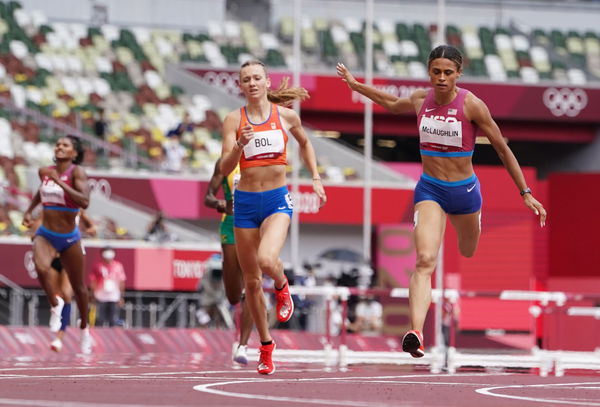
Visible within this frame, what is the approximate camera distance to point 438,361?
18.4 meters

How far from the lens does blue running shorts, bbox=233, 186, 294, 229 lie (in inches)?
454

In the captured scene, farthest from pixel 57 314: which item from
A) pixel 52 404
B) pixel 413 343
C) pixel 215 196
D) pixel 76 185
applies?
pixel 52 404

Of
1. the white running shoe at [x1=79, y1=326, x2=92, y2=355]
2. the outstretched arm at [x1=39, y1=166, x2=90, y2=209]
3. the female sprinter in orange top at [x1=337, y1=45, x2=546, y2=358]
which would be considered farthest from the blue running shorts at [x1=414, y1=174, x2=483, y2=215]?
the white running shoe at [x1=79, y1=326, x2=92, y2=355]

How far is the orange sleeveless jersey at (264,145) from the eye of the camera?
37.9 ft

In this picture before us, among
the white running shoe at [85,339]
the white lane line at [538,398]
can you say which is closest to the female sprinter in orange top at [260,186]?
the white lane line at [538,398]

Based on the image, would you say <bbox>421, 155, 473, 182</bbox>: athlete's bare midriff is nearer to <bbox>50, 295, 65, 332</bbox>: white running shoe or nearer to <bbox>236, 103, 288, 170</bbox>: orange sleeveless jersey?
<bbox>236, 103, 288, 170</bbox>: orange sleeveless jersey

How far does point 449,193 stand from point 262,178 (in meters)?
1.47

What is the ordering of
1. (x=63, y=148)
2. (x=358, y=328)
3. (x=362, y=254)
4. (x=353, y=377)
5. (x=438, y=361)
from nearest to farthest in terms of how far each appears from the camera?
1. (x=353, y=377)
2. (x=63, y=148)
3. (x=438, y=361)
4. (x=358, y=328)
5. (x=362, y=254)

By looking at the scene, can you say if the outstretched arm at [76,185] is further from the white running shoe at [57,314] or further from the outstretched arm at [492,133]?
the outstretched arm at [492,133]

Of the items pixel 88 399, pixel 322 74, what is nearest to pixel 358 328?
pixel 88 399

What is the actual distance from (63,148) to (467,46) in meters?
32.6

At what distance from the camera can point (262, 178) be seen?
11594 mm

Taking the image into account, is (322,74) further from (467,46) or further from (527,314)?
(527,314)

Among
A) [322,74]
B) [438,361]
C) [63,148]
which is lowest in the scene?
[438,361]
